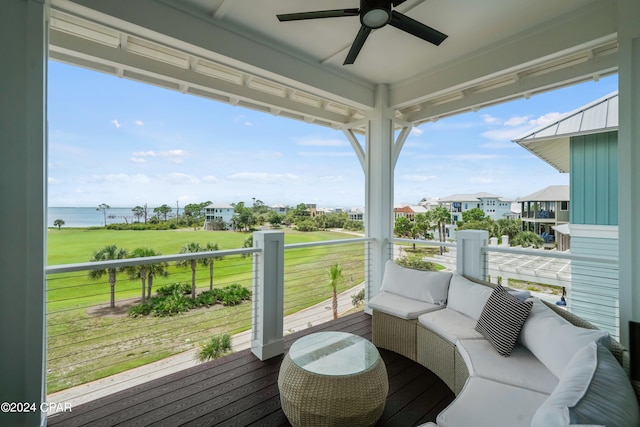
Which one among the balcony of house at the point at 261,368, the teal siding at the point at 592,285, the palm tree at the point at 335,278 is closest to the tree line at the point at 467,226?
the balcony of house at the point at 261,368

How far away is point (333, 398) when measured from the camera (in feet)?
5.04

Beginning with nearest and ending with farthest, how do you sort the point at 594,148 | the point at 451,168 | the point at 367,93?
the point at 594,148, the point at 367,93, the point at 451,168

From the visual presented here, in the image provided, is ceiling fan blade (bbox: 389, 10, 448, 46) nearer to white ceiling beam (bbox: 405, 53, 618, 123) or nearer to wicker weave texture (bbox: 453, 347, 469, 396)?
white ceiling beam (bbox: 405, 53, 618, 123)

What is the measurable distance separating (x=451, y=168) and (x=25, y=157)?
5396mm

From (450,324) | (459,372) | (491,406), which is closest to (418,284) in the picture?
(450,324)

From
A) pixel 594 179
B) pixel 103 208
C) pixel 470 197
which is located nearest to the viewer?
pixel 594 179

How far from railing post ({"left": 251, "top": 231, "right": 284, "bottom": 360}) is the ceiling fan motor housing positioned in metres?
1.85

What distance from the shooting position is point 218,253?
246cm

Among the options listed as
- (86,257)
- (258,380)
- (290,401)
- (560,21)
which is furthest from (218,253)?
(86,257)

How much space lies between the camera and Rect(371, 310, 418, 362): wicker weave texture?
251cm

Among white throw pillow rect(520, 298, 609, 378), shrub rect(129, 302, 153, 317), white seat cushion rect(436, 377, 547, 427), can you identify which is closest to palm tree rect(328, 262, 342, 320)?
shrub rect(129, 302, 153, 317)

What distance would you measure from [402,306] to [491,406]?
4.41 ft

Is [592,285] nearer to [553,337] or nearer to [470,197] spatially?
[470,197]

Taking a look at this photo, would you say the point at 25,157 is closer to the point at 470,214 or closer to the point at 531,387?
the point at 531,387
